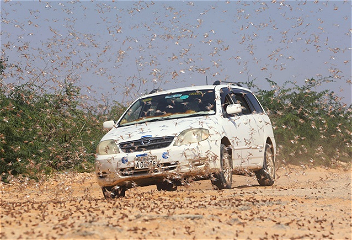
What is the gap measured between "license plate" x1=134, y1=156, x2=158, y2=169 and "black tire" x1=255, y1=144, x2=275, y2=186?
338cm

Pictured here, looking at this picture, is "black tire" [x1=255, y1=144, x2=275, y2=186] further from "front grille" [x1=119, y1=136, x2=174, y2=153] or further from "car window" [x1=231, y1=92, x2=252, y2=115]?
"front grille" [x1=119, y1=136, x2=174, y2=153]

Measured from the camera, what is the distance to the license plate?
994cm

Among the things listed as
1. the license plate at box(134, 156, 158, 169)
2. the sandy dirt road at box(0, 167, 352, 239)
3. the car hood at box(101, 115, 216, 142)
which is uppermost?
the car hood at box(101, 115, 216, 142)

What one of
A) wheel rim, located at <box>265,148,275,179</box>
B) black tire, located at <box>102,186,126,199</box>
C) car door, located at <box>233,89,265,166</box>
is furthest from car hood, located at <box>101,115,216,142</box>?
wheel rim, located at <box>265,148,275,179</box>

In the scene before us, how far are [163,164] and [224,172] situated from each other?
1268 millimetres

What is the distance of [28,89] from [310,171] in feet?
30.5

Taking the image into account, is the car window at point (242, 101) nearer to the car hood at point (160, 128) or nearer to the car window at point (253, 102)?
the car window at point (253, 102)

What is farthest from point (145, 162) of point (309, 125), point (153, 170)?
point (309, 125)

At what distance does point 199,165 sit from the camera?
10.0 meters

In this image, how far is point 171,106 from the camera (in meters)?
11.4

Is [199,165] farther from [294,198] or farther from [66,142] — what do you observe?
[66,142]

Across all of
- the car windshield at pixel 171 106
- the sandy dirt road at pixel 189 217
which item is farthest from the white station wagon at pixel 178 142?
the sandy dirt road at pixel 189 217

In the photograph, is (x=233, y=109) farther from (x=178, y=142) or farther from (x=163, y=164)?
(x=163, y=164)

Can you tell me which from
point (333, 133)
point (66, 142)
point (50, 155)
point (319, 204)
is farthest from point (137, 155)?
point (333, 133)
